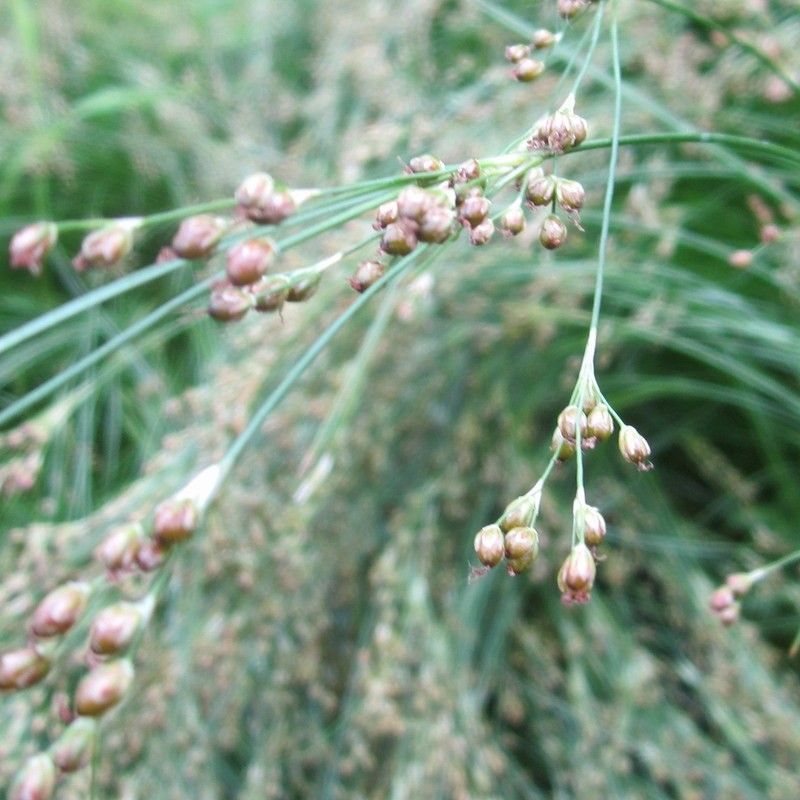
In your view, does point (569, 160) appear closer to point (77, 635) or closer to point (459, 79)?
point (459, 79)

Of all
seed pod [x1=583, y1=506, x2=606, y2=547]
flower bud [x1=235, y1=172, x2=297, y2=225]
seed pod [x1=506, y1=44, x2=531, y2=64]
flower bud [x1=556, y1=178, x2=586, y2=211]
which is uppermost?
seed pod [x1=506, y1=44, x2=531, y2=64]

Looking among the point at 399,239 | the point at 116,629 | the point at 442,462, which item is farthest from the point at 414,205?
the point at 442,462

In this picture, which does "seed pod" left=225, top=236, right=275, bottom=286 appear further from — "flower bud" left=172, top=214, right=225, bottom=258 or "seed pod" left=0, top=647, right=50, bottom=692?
"seed pod" left=0, top=647, right=50, bottom=692

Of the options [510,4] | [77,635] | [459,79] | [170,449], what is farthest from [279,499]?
[510,4]

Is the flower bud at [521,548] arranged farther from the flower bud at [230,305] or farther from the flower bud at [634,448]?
the flower bud at [230,305]

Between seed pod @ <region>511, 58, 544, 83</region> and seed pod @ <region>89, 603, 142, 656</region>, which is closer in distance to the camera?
seed pod @ <region>89, 603, 142, 656</region>

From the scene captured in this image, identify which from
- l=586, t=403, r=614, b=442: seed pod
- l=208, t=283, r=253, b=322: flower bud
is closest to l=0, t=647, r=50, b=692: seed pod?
l=208, t=283, r=253, b=322: flower bud

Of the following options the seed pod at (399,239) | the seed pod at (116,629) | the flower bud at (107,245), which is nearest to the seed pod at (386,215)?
the seed pod at (399,239)
